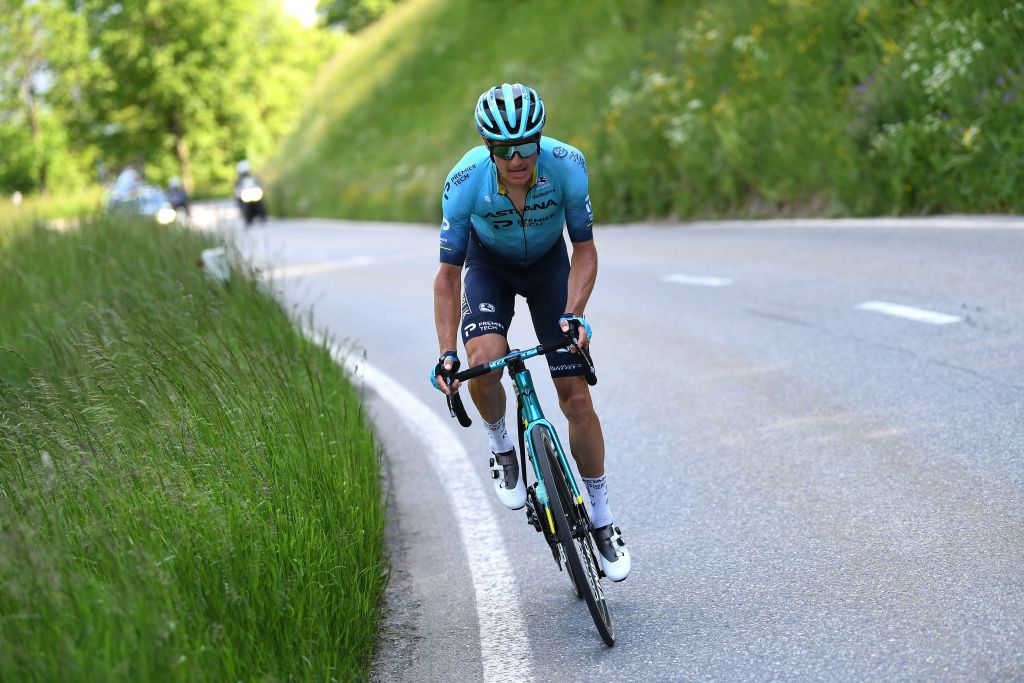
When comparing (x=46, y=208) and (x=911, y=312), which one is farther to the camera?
(x=46, y=208)

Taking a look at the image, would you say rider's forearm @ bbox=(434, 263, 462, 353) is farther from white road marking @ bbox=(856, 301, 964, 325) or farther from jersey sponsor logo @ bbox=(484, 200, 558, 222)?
white road marking @ bbox=(856, 301, 964, 325)

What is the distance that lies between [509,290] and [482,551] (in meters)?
1.30

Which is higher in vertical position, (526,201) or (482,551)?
(526,201)

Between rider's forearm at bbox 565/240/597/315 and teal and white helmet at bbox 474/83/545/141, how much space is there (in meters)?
0.56

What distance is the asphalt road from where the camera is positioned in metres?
4.59

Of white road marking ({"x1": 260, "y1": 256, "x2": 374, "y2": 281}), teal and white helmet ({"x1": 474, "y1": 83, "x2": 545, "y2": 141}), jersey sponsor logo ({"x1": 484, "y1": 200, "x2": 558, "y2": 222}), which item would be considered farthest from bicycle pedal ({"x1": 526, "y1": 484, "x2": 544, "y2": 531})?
white road marking ({"x1": 260, "y1": 256, "x2": 374, "y2": 281})

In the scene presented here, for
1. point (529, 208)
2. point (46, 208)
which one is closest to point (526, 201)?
point (529, 208)

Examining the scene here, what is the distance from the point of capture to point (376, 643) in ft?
16.5

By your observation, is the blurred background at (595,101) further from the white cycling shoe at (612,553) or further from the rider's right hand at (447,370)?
the rider's right hand at (447,370)

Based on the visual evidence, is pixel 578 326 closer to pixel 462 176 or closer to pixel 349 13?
pixel 462 176

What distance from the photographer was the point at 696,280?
45.5 feet

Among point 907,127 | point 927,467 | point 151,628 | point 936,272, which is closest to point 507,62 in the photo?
point 907,127

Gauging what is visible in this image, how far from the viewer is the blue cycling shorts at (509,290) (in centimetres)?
558

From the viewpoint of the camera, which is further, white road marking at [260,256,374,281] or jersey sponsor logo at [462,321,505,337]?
white road marking at [260,256,374,281]
